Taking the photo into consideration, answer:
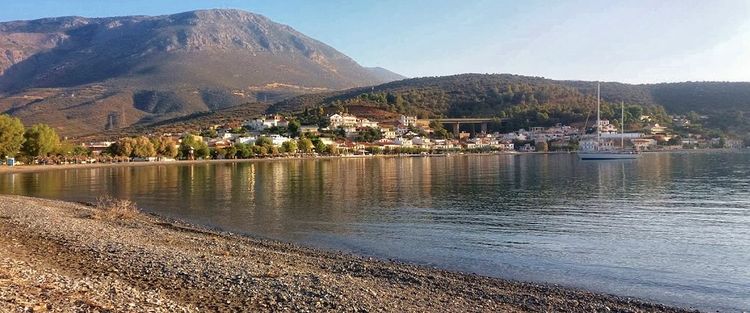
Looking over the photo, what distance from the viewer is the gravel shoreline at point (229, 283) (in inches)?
400

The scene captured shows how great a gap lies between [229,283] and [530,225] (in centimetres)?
1520

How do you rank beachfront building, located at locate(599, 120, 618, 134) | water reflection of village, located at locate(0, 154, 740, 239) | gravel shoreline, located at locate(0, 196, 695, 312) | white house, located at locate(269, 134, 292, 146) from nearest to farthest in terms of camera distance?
gravel shoreline, located at locate(0, 196, 695, 312), water reflection of village, located at locate(0, 154, 740, 239), white house, located at locate(269, 134, 292, 146), beachfront building, located at locate(599, 120, 618, 134)

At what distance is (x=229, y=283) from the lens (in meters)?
12.2

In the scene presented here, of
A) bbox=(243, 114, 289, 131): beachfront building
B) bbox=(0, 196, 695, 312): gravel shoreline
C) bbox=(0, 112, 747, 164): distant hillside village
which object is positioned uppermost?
bbox=(243, 114, 289, 131): beachfront building

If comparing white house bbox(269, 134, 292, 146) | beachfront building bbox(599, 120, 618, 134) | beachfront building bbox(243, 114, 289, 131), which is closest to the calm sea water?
white house bbox(269, 134, 292, 146)

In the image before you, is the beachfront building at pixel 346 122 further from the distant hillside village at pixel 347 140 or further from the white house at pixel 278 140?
the white house at pixel 278 140

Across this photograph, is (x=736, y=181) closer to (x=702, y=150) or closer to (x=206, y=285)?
(x=206, y=285)

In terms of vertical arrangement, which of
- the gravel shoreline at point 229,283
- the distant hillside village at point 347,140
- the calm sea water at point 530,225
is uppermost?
the distant hillside village at point 347,140

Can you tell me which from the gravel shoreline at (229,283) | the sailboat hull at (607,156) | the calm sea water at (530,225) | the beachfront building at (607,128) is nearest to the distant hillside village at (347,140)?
the beachfront building at (607,128)

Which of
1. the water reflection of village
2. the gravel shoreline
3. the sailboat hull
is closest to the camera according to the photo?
the gravel shoreline

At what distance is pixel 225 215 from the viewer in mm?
28812

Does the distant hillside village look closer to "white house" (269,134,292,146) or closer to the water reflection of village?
"white house" (269,134,292,146)

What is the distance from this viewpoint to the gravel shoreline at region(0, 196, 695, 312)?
1015cm

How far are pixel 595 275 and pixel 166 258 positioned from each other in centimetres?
1075
